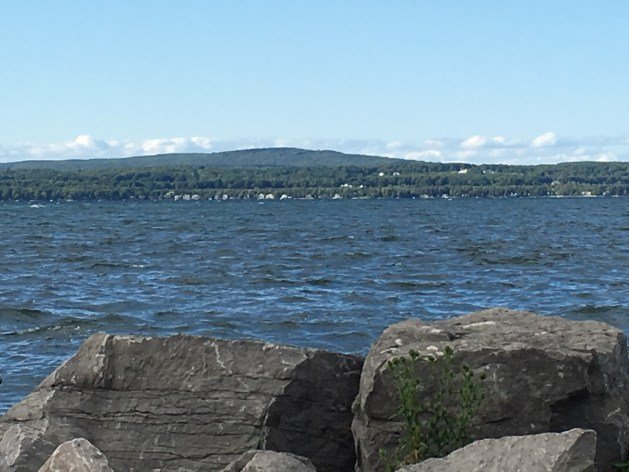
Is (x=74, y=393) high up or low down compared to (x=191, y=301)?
up

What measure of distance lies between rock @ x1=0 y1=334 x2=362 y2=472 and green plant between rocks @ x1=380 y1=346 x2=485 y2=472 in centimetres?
113

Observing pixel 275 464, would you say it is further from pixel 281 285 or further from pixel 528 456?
pixel 281 285

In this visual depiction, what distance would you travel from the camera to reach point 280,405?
10.8 m

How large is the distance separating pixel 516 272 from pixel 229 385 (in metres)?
29.2

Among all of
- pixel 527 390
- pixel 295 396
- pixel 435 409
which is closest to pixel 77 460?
pixel 295 396

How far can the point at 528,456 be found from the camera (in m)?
7.94

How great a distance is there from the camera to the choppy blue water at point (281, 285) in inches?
938

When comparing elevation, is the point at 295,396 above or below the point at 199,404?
above

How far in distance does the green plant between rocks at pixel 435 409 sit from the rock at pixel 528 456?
1.23m

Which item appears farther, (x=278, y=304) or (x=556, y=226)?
(x=556, y=226)

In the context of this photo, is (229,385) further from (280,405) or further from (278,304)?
(278,304)

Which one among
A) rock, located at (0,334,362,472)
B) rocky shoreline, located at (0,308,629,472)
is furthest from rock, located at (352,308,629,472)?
rock, located at (0,334,362,472)

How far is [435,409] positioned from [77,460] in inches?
130

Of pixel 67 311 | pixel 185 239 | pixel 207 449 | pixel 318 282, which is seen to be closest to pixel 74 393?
pixel 207 449
